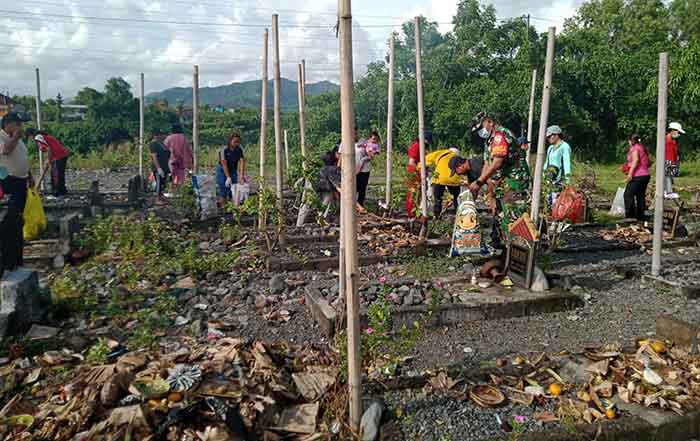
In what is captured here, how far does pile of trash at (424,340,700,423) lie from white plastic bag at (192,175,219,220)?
656 cm

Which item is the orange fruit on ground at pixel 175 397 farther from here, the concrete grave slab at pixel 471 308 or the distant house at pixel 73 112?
the distant house at pixel 73 112

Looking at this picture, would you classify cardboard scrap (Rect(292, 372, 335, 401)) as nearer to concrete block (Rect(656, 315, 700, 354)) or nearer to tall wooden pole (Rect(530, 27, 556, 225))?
concrete block (Rect(656, 315, 700, 354))

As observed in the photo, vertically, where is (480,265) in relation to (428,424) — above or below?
above

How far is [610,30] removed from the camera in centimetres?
3359

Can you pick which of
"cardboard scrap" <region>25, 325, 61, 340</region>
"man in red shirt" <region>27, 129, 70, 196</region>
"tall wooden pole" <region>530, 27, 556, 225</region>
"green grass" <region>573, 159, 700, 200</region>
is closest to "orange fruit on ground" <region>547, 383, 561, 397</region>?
"tall wooden pole" <region>530, 27, 556, 225</region>

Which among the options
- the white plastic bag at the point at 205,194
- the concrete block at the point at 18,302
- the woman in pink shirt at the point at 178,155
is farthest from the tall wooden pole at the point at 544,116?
the woman in pink shirt at the point at 178,155

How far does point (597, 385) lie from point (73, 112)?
1192 inches

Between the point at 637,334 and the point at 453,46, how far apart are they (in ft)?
64.6

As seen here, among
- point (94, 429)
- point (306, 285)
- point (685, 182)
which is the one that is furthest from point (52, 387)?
point (685, 182)

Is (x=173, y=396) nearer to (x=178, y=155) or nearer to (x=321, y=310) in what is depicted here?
(x=321, y=310)

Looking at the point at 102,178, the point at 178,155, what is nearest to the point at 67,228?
the point at 178,155

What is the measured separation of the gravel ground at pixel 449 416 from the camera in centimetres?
344

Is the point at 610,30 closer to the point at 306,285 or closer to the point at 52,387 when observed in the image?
the point at 306,285

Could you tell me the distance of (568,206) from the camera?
933 centimetres
